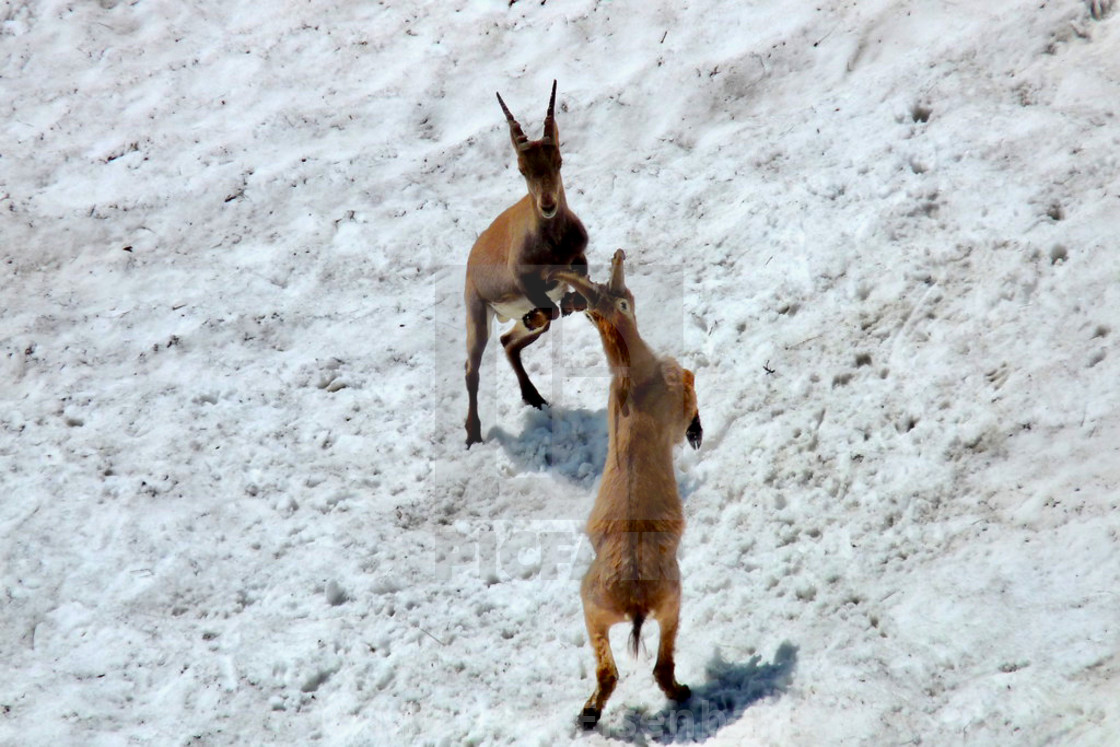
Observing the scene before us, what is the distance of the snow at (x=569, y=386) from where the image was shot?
5086 mm

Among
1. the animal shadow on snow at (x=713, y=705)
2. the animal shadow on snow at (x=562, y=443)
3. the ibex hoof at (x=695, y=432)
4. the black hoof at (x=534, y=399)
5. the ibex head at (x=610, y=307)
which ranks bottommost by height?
the animal shadow on snow at (x=713, y=705)

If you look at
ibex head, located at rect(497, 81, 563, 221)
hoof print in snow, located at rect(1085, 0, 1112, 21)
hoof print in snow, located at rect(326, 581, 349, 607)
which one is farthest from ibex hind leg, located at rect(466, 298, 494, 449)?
hoof print in snow, located at rect(1085, 0, 1112, 21)

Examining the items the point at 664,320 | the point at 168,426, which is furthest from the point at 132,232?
the point at 664,320

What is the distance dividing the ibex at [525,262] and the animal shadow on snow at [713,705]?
294cm

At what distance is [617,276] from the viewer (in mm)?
5508

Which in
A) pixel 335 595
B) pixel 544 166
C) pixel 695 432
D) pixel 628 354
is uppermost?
pixel 544 166

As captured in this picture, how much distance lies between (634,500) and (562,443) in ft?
8.09

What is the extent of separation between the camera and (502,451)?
759 centimetres

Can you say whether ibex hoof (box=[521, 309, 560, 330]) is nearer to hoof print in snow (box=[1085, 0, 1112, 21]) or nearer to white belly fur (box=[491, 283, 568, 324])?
white belly fur (box=[491, 283, 568, 324])

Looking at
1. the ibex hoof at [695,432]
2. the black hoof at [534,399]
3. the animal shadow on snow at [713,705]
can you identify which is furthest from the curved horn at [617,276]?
the black hoof at [534,399]

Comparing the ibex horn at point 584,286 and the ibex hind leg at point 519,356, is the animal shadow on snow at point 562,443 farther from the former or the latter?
the ibex horn at point 584,286

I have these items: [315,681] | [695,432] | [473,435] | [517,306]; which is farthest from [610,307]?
[315,681]

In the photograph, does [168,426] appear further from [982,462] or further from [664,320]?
[982,462]

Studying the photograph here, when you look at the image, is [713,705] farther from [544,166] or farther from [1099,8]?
[1099,8]
